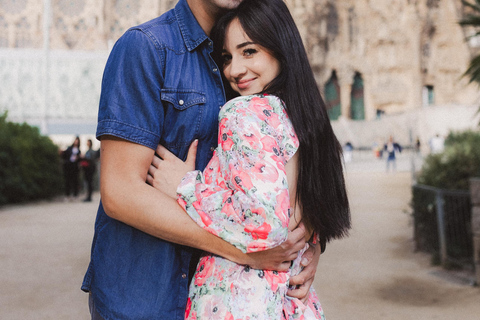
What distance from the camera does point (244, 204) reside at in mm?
1153

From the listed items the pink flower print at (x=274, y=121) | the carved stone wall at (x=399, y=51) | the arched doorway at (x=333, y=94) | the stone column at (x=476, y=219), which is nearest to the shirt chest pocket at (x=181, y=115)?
the pink flower print at (x=274, y=121)

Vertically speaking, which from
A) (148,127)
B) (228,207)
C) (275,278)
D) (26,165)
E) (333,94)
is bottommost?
(26,165)

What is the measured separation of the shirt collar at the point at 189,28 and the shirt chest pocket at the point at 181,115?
0.17 m

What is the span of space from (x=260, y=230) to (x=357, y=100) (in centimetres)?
4035

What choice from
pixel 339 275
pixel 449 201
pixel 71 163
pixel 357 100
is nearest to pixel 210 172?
pixel 339 275

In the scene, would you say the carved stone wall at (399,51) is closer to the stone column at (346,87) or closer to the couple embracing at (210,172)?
the stone column at (346,87)

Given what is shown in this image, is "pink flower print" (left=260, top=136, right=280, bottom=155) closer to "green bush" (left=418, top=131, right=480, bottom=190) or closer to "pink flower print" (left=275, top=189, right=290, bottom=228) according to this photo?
"pink flower print" (left=275, top=189, right=290, bottom=228)

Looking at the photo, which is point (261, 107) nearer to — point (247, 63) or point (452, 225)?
point (247, 63)

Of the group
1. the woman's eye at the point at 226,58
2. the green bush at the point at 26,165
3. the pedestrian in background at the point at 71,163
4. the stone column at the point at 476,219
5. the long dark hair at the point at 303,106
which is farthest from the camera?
the pedestrian in background at the point at 71,163

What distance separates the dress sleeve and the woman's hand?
0.09 feet

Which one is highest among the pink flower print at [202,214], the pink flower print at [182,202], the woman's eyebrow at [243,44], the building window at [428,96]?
the building window at [428,96]

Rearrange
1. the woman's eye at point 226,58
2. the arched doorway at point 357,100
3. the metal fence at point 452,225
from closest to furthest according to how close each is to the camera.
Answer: the woman's eye at point 226,58
the metal fence at point 452,225
the arched doorway at point 357,100

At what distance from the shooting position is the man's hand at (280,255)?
125 cm

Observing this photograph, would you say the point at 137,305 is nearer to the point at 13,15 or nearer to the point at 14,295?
the point at 14,295
